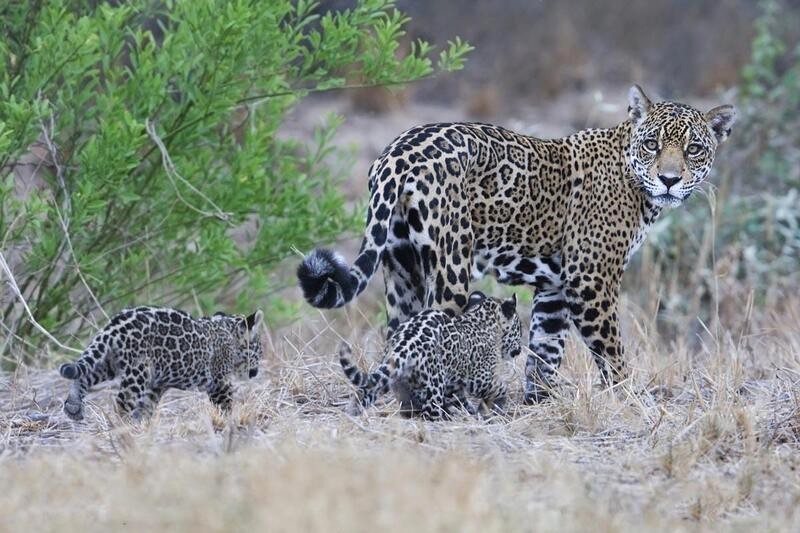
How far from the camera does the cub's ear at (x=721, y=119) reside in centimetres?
805

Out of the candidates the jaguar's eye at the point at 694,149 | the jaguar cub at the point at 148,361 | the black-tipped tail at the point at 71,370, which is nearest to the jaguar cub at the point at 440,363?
the jaguar cub at the point at 148,361

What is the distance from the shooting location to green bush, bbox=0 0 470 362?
26.7ft

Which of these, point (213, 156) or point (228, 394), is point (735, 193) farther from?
point (228, 394)

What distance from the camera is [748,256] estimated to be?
12.9m

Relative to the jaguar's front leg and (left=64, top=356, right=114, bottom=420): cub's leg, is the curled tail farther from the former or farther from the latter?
the jaguar's front leg

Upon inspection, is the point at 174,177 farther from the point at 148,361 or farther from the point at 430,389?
the point at 430,389

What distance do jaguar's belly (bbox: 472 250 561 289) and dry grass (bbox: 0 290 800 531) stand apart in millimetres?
600

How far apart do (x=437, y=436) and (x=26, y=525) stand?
2103 millimetres

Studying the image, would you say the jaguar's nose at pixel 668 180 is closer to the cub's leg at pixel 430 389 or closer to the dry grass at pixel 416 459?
the dry grass at pixel 416 459

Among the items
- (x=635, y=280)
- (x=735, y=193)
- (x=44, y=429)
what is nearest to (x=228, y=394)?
(x=44, y=429)

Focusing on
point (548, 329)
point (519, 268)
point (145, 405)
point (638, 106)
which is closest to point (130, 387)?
point (145, 405)

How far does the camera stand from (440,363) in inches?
265

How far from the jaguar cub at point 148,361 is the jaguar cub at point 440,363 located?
0.77 meters

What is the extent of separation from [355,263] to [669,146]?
2071 millimetres
